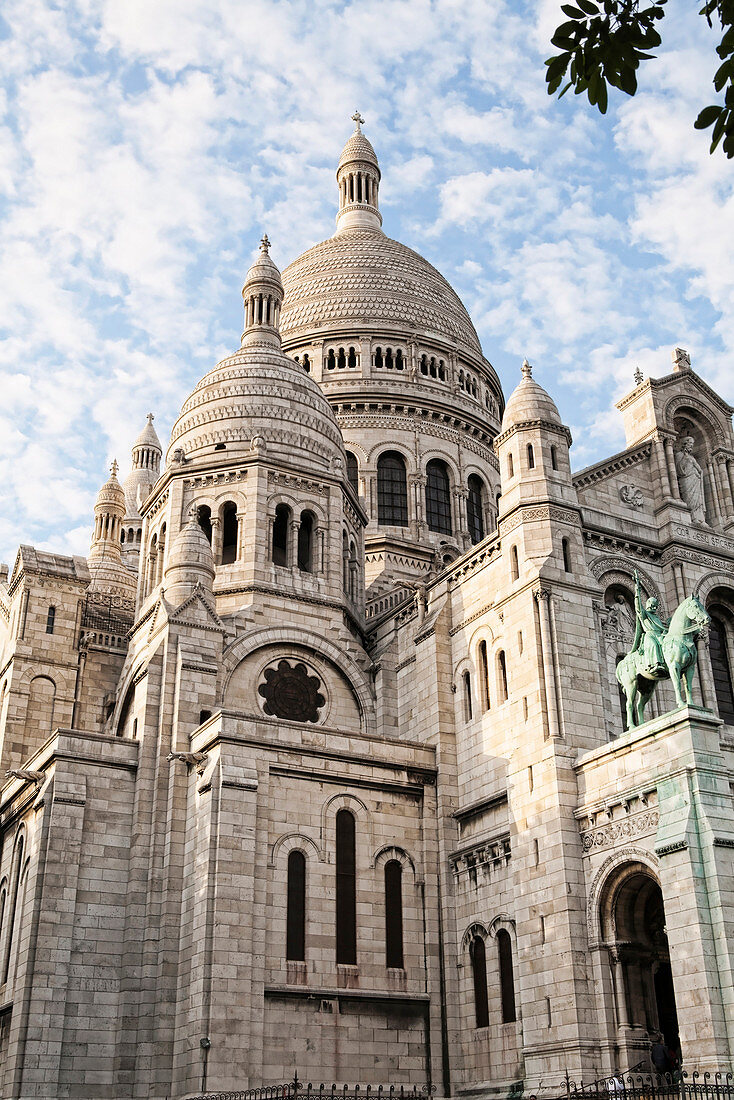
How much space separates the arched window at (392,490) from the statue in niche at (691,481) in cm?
1798

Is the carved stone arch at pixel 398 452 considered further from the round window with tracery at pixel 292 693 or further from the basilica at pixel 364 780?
the round window with tracery at pixel 292 693

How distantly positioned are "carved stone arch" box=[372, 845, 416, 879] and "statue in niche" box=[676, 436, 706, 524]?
14.2 meters

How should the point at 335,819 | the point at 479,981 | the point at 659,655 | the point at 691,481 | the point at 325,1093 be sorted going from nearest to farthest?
the point at 325,1093 < the point at 659,655 < the point at 479,981 < the point at 335,819 < the point at 691,481

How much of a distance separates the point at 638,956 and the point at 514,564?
11.3 m

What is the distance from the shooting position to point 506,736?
3272cm

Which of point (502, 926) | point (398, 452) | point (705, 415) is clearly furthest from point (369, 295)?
point (502, 926)

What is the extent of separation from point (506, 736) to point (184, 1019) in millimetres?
11312

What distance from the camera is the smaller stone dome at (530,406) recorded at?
117ft

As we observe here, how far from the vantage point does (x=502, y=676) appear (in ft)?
111

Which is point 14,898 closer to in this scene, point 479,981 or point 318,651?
point 318,651

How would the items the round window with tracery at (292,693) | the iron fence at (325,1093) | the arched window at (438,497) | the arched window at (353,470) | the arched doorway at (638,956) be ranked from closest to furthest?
1. the iron fence at (325,1093)
2. the arched doorway at (638,956)
3. the round window with tracery at (292,693)
4. the arched window at (353,470)
5. the arched window at (438,497)

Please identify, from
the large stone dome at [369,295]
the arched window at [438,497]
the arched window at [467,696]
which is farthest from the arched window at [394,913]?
the large stone dome at [369,295]

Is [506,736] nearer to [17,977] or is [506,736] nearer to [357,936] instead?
[357,936]

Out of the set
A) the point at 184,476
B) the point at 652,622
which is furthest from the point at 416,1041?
the point at 184,476
